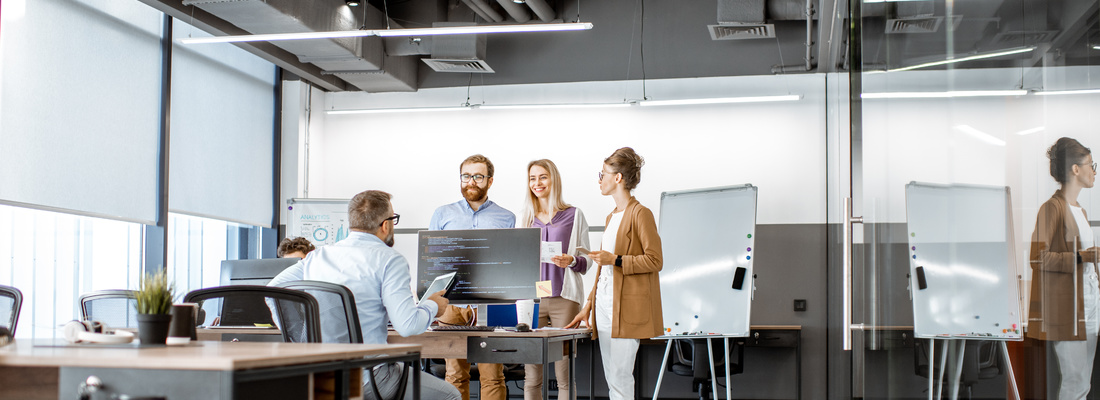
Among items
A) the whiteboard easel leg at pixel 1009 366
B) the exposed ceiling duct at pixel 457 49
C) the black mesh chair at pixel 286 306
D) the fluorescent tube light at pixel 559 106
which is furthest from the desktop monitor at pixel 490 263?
the fluorescent tube light at pixel 559 106

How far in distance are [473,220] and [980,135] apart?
3993 mm

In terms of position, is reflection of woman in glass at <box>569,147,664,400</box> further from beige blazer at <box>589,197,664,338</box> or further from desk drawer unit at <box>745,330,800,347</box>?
desk drawer unit at <box>745,330,800,347</box>

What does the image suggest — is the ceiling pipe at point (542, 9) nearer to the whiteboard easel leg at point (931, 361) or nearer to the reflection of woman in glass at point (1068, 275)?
the whiteboard easel leg at point (931, 361)

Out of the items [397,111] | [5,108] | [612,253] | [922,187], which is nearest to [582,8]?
[397,111]

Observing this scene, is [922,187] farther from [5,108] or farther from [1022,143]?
[5,108]

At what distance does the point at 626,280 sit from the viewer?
4.57 m

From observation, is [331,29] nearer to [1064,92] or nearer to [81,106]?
[81,106]

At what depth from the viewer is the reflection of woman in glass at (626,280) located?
14.9ft

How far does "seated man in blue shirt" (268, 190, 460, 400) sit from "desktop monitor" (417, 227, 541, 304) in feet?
2.63

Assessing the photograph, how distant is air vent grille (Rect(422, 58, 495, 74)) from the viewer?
7.20 m

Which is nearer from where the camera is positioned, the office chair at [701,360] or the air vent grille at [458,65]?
the office chair at [701,360]

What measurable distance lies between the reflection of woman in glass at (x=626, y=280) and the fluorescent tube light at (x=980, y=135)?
2970 mm

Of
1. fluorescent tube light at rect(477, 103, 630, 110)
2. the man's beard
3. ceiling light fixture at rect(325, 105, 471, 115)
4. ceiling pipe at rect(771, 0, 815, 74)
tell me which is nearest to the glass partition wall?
the man's beard

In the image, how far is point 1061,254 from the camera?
1.11m
